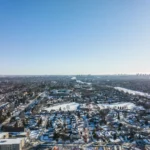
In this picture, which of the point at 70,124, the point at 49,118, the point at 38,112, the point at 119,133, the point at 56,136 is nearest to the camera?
the point at 56,136

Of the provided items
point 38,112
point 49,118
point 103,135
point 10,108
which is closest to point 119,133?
point 103,135

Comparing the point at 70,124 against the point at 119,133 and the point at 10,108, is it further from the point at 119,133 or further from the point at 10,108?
the point at 10,108

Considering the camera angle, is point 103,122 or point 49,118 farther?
point 49,118

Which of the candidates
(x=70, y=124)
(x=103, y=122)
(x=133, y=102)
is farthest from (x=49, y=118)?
(x=133, y=102)

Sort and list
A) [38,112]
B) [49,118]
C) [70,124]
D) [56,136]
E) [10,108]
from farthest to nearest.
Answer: [10,108] → [38,112] → [49,118] → [70,124] → [56,136]

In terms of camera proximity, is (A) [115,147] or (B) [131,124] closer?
(A) [115,147]

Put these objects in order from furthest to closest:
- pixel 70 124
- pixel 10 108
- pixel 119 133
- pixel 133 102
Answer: pixel 133 102
pixel 10 108
pixel 70 124
pixel 119 133

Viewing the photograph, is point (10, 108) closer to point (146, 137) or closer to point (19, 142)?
point (19, 142)

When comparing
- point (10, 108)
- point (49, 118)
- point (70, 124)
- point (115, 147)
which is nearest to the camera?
point (115, 147)
